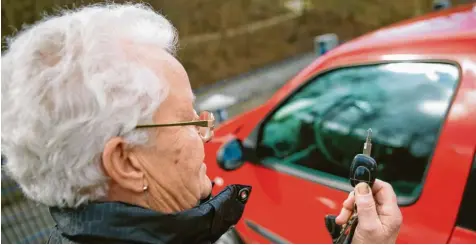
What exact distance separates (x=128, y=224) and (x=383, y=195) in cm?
64

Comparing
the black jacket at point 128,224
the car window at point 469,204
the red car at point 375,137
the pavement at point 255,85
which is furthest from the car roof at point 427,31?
the pavement at point 255,85

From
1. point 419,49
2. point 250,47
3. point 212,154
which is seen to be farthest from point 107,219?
point 250,47

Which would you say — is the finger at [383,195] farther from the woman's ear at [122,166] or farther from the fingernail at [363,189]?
the woman's ear at [122,166]

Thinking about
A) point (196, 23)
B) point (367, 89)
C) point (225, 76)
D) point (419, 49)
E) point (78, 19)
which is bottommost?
point (225, 76)

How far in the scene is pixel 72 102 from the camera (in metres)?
1.03

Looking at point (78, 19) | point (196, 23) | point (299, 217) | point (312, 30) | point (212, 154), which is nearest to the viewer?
point (78, 19)

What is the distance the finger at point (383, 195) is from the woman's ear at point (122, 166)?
595 mm

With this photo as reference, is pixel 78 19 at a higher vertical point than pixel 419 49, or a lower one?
higher

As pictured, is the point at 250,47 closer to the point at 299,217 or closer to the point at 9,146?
the point at 299,217

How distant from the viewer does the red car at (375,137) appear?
162 cm

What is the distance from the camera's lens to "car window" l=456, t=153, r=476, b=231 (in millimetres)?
1545

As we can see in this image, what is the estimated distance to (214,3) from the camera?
680cm

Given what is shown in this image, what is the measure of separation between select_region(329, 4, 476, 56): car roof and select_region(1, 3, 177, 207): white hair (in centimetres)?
117

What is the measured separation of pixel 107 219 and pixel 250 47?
636 centimetres
